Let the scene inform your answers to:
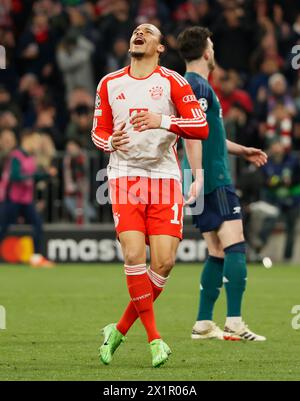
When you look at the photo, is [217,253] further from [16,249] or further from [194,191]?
[16,249]

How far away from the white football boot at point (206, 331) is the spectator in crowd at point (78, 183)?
34.0ft

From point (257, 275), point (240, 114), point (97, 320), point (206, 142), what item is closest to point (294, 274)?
point (257, 275)

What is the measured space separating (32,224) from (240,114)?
12.2 ft

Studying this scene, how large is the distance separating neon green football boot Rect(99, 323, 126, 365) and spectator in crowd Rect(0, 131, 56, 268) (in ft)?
36.8

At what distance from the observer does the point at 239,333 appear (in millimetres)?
11047

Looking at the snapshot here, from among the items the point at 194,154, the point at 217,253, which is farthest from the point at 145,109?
the point at 217,253

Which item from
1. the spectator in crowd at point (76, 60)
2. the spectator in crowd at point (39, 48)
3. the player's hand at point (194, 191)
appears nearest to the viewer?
the player's hand at point (194, 191)

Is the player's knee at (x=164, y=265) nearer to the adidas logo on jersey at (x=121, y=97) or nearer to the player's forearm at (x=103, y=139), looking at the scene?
the player's forearm at (x=103, y=139)

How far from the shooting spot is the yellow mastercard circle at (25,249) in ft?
69.4

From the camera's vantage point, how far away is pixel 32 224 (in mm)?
20844

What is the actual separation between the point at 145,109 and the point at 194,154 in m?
1.29

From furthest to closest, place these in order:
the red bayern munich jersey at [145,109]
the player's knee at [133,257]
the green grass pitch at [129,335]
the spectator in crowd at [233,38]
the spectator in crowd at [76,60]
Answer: the spectator in crowd at [76,60] < the spectator in crowd at [233,38] < the red bayern munich jersey at [145,109] < the player's knee at [133,257] < the green grass pitch at [129,335]

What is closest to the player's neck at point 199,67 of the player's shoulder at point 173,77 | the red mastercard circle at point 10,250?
the player's shoulder at point 173,77
